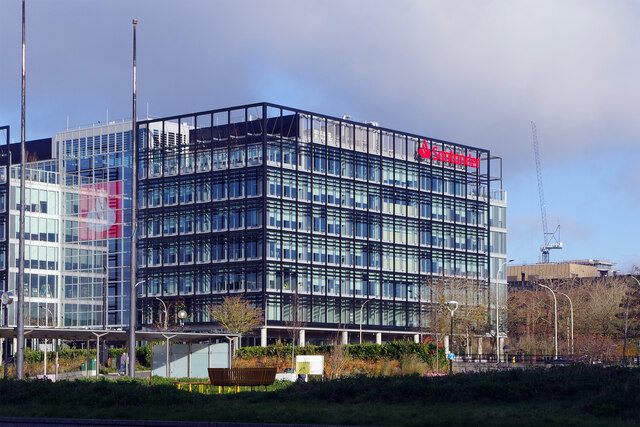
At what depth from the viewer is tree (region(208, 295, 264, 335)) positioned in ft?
313

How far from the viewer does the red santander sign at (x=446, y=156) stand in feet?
379

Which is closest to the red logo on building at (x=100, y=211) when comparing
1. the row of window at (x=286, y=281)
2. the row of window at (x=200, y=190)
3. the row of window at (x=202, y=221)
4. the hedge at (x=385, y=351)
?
the row of window at (x=200, y=190)

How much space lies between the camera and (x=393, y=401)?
101 feet

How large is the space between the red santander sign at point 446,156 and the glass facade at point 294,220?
463 mm

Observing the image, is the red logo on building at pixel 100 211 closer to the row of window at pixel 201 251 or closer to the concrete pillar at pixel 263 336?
the row of window at pixel 201 251

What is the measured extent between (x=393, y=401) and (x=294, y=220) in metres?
72.5

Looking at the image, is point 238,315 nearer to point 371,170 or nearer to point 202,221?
point 202,221

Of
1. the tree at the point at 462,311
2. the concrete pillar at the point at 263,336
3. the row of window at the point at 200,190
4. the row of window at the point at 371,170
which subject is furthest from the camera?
the tree at the point at 462,311

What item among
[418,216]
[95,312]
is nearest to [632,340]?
[418,216]

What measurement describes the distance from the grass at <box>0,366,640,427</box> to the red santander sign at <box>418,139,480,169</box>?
82.6 metres

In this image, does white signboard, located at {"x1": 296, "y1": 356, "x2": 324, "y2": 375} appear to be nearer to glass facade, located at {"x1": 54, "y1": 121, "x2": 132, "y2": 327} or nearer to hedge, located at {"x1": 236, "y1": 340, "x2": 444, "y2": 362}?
hedge, located at {"x1": 236, "y1": 340, "x2": 444, "y2": 362}

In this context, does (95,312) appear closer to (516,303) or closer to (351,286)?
(351,286)

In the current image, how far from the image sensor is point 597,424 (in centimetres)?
2525

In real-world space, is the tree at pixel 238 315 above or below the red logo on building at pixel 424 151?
below
